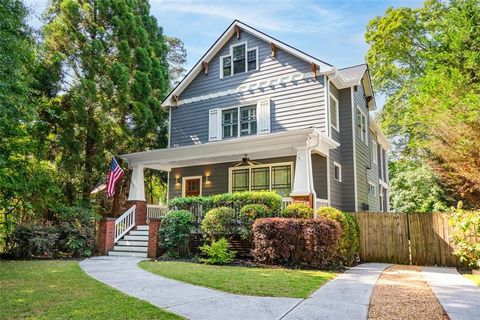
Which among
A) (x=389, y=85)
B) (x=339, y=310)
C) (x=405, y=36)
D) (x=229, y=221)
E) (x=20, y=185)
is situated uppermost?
(x=405, y=36)

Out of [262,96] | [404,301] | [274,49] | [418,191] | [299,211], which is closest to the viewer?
[404,301]

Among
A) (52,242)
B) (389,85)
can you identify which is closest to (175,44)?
(389,85)

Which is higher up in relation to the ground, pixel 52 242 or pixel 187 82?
pixel 187 82

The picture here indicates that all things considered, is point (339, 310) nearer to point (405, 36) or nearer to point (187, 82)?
point (187, 82)

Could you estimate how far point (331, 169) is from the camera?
1292 centimetres

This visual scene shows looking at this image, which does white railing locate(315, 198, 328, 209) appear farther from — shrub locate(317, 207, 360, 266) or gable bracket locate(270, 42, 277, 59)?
gable bracket locate(270, 42, 277, 59)

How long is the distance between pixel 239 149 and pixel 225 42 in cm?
595

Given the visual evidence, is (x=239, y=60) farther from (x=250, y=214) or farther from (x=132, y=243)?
(x=132, y=243)

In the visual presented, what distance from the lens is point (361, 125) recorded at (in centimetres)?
1578

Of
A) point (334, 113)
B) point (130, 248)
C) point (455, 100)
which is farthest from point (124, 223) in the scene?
point (455, 100)

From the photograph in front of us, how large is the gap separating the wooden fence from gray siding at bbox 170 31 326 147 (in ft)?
12.6

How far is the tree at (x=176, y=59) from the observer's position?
80.4 ft

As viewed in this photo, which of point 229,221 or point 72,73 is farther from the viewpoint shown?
point 72,73

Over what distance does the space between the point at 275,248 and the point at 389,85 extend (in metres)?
20.1
